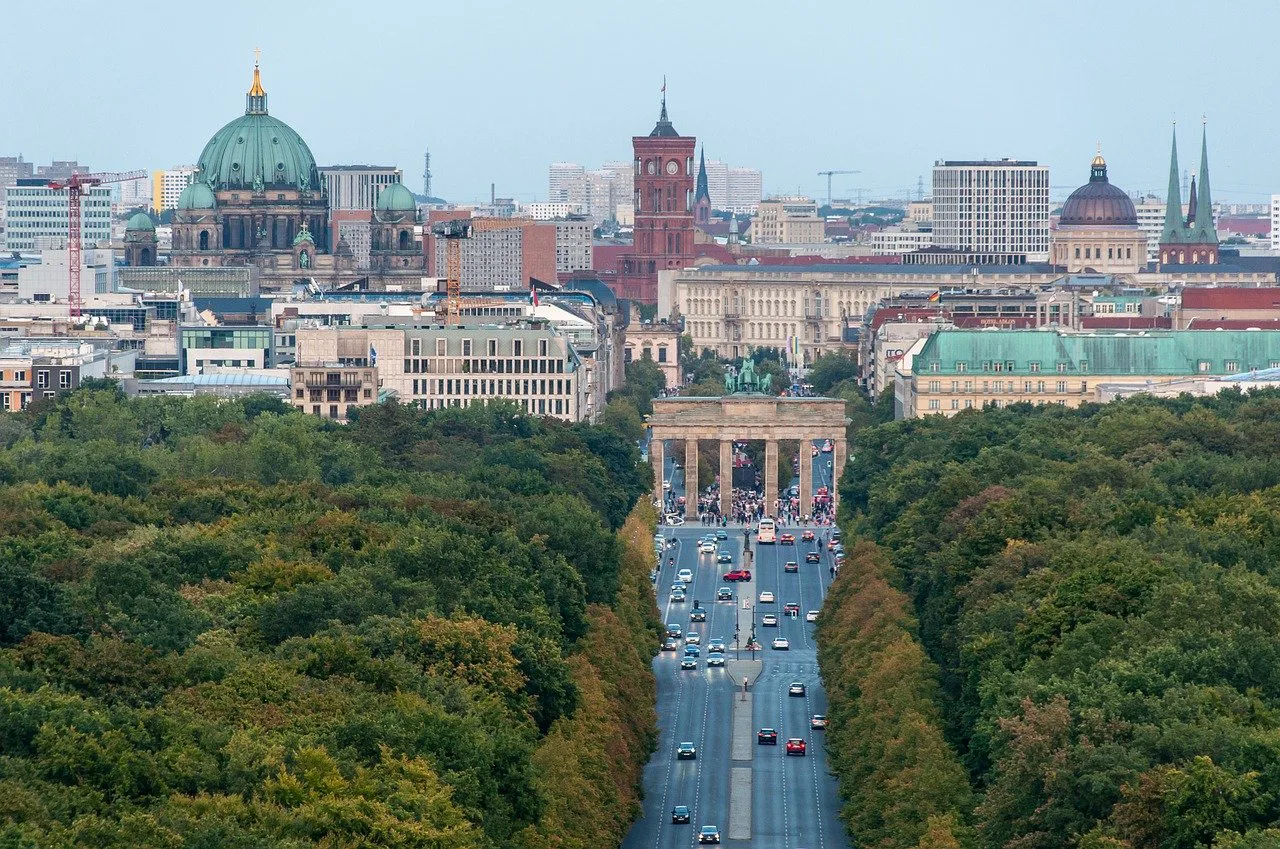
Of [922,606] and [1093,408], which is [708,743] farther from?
[1093,408]

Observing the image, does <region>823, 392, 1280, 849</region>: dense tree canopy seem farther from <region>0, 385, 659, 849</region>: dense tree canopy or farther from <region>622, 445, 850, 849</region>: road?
<region>0, 385, 659, 849</region>: dense tree canopy

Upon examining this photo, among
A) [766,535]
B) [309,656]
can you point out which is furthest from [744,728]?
[766,535]

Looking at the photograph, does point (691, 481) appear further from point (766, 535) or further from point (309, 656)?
point (309, 656)

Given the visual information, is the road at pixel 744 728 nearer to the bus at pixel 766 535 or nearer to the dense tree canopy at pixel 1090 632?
the dense tree canopy at pixel 1090 632

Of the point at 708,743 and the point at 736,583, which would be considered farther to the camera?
the point at 736,583

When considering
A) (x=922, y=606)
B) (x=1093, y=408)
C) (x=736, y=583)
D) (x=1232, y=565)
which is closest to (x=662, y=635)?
(x=922, y=606)

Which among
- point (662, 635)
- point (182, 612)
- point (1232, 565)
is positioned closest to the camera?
point (182, 612)

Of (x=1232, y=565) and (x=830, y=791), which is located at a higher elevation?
(x=1232, y=565)
